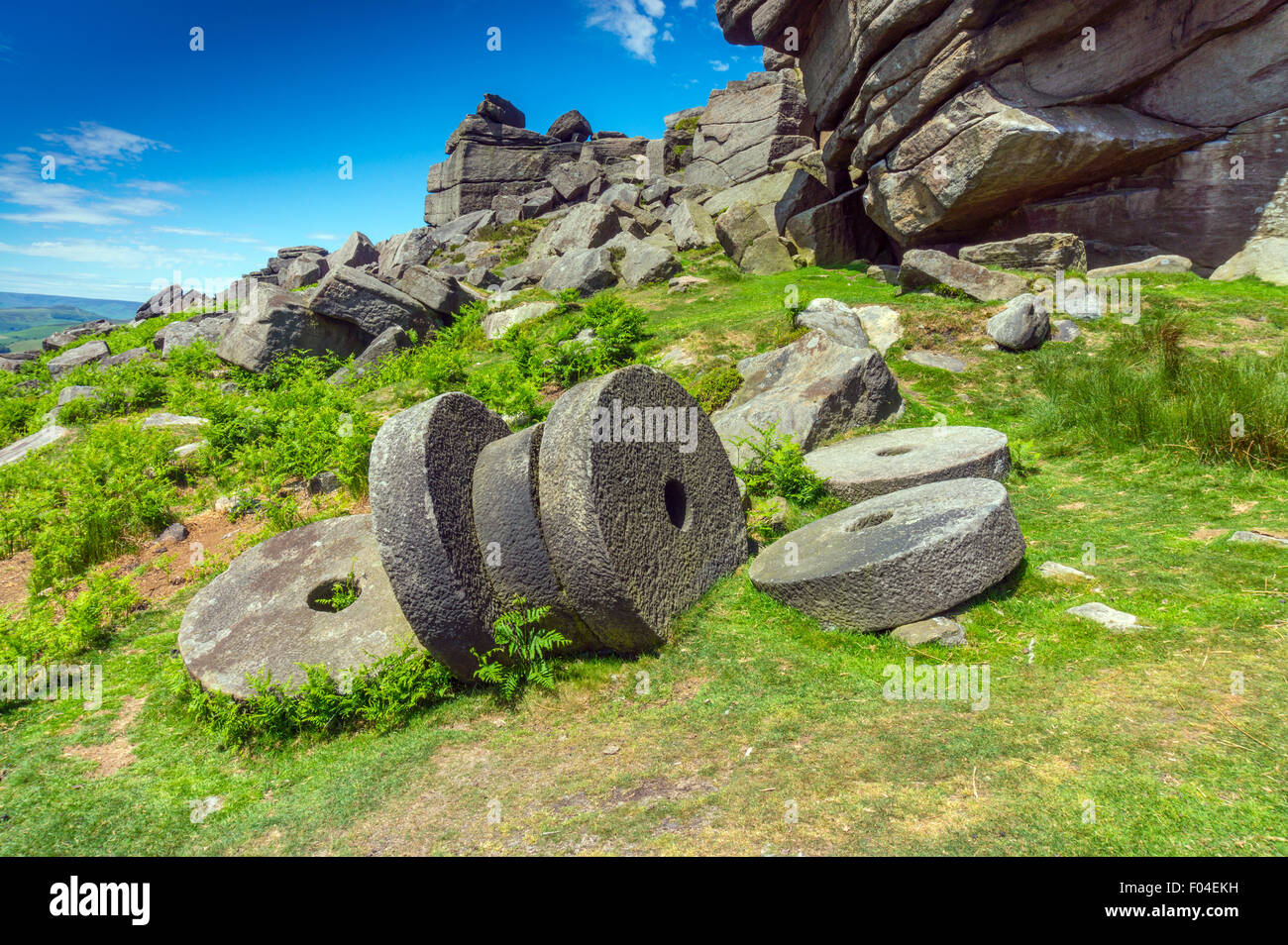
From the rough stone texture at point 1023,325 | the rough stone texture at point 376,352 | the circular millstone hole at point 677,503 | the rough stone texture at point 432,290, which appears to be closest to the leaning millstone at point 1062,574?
the circular millstone hole at point 677,503

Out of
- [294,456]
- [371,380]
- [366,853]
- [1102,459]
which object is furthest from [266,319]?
[1102,459]

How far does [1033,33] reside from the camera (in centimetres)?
1263

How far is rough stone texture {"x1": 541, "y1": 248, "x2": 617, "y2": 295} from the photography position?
1756cm

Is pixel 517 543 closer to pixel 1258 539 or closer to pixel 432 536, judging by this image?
pixel 432 536

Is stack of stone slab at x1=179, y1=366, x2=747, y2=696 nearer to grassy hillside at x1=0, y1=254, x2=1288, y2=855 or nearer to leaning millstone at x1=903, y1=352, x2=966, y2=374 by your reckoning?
grassy hillside at x1=0, y1=254, x2=1288, y2=855

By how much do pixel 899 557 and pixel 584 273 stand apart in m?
14.7

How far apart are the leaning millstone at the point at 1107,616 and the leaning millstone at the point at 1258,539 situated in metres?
1.50

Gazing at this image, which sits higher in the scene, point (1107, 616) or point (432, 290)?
point (432, 290)

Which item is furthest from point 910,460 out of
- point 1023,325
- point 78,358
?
point 78,358

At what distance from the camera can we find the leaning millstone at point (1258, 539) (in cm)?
485

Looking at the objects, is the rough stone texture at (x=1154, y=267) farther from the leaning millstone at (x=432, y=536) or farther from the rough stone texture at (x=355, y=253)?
the rough stone texture at (x=355, y=253)

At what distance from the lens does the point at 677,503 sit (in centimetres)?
554

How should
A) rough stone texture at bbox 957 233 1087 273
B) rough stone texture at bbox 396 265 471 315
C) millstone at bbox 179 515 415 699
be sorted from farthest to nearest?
rough stone texture at bbox 396 265 471 315 → rough stone texture at bbox 957 233 1087 273 → millstone at bbox 179 515 415 699

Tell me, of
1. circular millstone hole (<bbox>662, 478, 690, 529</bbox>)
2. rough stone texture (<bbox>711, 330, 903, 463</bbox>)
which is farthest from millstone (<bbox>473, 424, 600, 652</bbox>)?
rough stone texture (<bbox>711, 330, 903, 463</bbox>)
